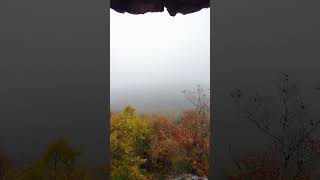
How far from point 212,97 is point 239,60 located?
0.45 metres

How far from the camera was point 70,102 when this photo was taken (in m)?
4.52

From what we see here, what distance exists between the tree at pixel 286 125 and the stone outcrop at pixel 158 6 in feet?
4.24

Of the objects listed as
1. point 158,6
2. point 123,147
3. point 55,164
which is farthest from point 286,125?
point 123,147

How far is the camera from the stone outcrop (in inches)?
207

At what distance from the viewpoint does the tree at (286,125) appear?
4355 millimetres

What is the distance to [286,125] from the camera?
4.42m

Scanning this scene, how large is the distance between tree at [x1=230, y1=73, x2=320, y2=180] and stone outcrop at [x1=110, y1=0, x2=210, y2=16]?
4.24 ft

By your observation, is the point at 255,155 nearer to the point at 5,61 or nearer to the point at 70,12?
the point at 70,12

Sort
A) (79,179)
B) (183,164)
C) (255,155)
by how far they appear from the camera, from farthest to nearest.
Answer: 1. (183,164)
2. (255,155)
3. (79,179)

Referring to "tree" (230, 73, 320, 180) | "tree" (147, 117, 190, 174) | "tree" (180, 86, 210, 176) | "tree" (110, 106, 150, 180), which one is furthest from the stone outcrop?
"tree" (147, 117, 190, 174)

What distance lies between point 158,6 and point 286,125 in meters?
2.02

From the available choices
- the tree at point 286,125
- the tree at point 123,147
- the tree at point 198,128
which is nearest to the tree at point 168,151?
the tree at point 198,128

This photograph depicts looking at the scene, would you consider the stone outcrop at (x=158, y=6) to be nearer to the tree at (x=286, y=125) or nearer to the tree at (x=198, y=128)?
the tree at (x=286, y=125)

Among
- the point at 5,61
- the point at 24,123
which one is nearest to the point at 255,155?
the point at 24,123
